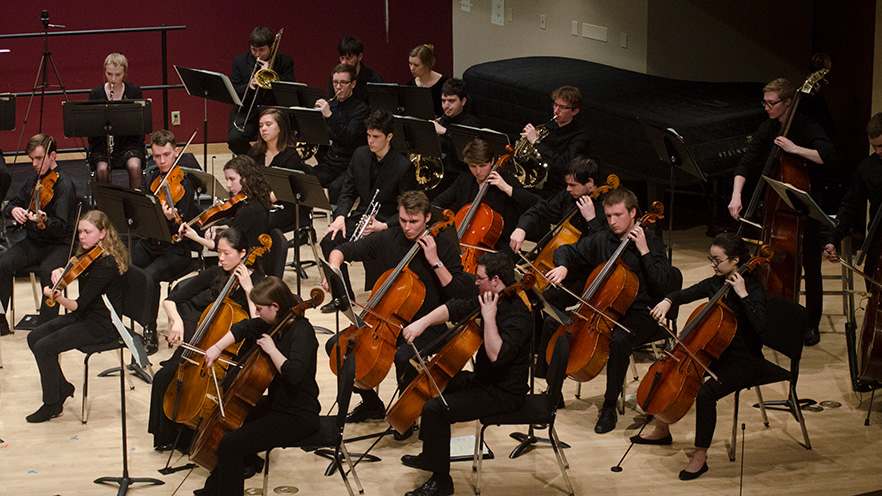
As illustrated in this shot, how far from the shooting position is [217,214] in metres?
5.86

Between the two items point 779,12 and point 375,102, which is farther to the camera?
point 779,12

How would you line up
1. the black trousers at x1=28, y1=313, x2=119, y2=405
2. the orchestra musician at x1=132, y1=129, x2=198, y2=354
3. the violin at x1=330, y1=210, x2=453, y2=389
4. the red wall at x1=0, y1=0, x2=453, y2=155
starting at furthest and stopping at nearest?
the red wall at x1=0, y1=0, x2=453, y2=155, the orchestra musician at x1=132, y1=129, x2=198, y2=354, the black trousers at x1=28, y1=313, x2=119, y2=405, the violin at x1=330, y1=210, x2=453, y2=389

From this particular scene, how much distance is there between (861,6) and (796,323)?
13.6ft

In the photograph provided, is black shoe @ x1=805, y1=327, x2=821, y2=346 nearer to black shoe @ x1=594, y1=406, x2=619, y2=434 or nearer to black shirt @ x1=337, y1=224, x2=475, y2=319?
black shoe @ x1=594, y1=406, x2=619, y2=434

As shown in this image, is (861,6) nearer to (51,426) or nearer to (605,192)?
(605,192)

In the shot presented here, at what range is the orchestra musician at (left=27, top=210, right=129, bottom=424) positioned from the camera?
197 inches

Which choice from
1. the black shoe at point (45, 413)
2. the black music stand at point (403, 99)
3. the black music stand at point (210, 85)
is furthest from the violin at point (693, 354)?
the black music stand at point (210, 85)

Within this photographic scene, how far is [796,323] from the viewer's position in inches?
177

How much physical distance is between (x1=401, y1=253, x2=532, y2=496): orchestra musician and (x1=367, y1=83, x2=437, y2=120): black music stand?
3085 mm

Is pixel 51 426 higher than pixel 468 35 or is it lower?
→ lower

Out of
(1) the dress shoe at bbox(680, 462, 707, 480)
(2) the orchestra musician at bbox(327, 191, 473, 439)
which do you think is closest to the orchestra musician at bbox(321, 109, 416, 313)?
(2) the orchestra musician at bbox(327, 191, 473, 439)

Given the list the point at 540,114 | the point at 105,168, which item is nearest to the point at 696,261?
the point at 540,114

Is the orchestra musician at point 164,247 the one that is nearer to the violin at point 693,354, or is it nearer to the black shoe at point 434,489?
the black shoe at point 434,489

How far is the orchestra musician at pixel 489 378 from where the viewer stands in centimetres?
419
